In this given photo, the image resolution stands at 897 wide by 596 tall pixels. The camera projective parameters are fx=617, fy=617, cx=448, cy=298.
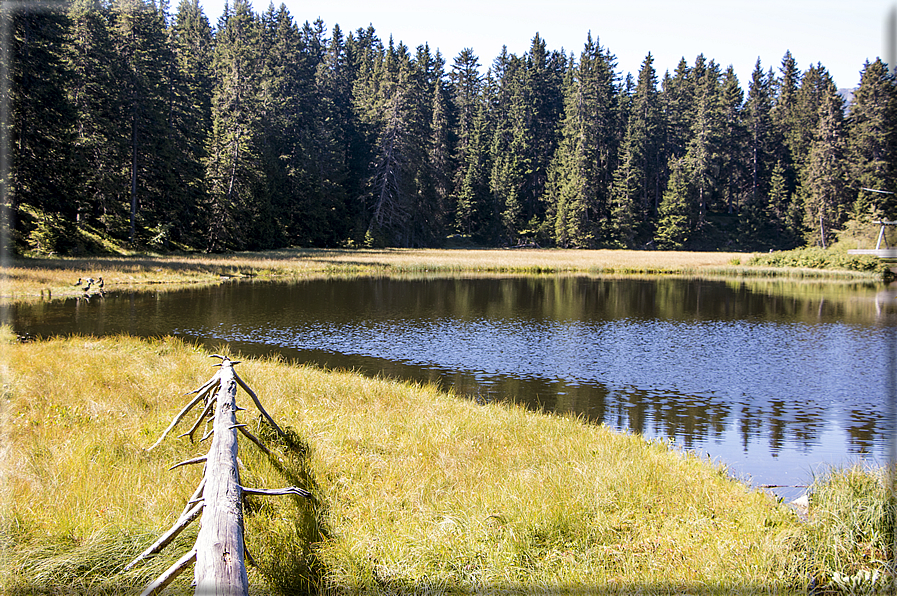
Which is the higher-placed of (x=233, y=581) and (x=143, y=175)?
(x=143, y=175)

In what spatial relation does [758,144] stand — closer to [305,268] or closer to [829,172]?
[829,172]

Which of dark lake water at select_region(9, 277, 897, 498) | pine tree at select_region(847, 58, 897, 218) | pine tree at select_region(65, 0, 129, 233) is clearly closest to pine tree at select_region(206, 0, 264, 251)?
pine tree at select_region(65, 0, 129, 233)

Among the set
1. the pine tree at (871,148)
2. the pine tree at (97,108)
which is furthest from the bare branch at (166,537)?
the pine tree at (871,148)

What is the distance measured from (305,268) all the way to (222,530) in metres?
42.6

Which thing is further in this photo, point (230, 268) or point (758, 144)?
point (758, 144)

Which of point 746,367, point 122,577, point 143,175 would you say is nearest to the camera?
point 122,577

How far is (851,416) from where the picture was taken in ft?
41.7

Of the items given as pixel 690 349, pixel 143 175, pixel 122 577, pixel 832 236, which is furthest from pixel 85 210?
pixel 832 236

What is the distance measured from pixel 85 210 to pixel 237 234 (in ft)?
49.0

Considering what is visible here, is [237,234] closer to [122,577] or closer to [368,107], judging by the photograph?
[368,107]

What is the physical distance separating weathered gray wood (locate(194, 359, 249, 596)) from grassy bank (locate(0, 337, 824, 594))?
74 cm

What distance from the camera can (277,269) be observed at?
44.4 m

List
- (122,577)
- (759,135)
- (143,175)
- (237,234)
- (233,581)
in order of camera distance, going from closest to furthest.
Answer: (233,581) → (122,577) → (143,175) → (237,234) → (759,135)

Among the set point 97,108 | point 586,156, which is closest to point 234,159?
point 97,108
